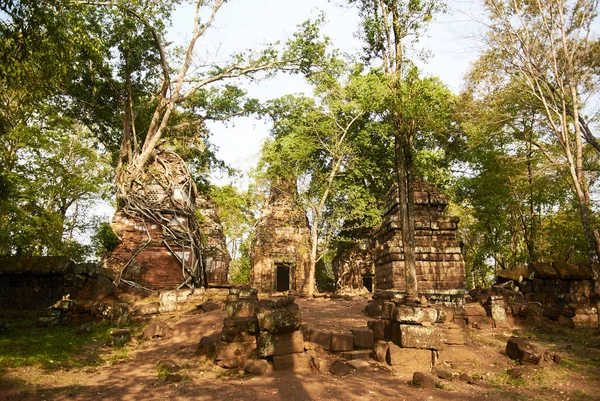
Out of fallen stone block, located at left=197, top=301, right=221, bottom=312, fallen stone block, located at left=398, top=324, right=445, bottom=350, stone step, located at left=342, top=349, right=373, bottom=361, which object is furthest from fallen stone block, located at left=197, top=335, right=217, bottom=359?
fallen stone block, located at left=398, top=324, right=445, bottom=350

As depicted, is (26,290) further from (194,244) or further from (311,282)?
(311,282)

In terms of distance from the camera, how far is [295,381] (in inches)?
217

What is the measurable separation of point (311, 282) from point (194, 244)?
22.5 feet

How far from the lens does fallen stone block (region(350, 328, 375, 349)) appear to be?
6887 millimetres

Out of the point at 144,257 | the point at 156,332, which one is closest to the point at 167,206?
the point at 144,257

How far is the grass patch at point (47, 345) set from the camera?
245 inches

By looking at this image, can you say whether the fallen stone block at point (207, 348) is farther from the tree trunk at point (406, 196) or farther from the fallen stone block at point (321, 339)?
the tree trunk at point (406, 196)

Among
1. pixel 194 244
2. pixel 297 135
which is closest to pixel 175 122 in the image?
pixel 297 135

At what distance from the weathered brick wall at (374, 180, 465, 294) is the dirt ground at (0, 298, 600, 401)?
2.89 metres

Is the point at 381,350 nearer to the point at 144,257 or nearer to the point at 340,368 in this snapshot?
the point at 340,368

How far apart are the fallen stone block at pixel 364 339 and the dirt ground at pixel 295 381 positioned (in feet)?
1.76

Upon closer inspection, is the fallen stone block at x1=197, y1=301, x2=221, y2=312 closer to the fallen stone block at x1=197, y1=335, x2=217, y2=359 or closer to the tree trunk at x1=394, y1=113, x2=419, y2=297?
the fallen stone block at x1=197, y1=335, x2=217, y2=359

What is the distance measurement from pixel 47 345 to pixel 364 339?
6.07 meters

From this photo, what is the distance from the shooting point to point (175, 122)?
64.2 ft
